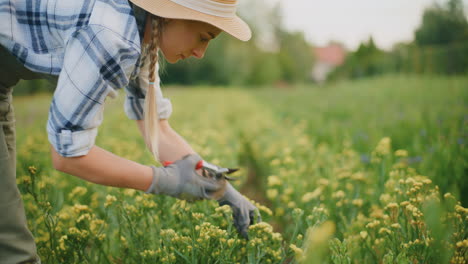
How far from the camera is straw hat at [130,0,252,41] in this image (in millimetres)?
1179

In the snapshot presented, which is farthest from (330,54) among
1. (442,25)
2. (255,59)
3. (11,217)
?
(11,217)

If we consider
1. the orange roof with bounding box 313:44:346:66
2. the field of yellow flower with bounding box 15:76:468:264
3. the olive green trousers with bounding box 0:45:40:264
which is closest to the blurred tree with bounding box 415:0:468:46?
the field of yellow flower with bounding box 15:76:468:264

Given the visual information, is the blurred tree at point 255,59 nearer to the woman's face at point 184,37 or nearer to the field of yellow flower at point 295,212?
the field of yellow flower at point 295,212

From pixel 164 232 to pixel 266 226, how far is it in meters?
0.45

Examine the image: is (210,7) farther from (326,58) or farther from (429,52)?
(326,58)

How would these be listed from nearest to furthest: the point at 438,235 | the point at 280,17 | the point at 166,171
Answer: the point at 438,235
the point at 166,171
the point at 280,17

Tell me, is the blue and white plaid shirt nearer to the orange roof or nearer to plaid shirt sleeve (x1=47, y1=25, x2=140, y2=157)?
plaid shirt sleeve (x1=47, y1=25, x2=140, y2=157)

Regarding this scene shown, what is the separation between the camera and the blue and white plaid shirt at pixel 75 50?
3.58ft

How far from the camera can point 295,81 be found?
44.2m

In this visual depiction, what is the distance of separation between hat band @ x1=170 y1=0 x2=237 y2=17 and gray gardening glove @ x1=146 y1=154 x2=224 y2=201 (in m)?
0.60

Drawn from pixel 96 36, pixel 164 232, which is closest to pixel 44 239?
pixel 164 232

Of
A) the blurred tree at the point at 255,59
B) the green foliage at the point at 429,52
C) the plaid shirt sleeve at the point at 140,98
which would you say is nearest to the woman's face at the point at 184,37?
the plaid shirt sleeve at the point at 140,98

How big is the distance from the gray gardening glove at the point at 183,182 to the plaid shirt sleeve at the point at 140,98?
433 mm

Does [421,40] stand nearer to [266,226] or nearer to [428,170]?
[428,170]
